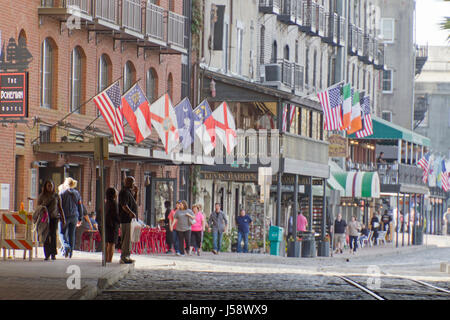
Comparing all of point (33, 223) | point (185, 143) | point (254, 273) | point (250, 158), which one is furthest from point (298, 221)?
point (33, 223)

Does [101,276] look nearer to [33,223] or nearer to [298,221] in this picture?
[33,223]

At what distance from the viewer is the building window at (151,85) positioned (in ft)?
133

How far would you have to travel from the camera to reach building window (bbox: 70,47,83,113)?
34.1 m

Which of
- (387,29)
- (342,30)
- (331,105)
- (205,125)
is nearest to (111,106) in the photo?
(205,125)

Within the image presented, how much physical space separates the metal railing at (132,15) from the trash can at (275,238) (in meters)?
7.91

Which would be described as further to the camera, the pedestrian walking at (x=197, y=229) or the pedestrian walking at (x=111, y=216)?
the pedestrian walking at (x=197, y=229)

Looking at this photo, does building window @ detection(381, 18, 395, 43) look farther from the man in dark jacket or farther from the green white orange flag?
the man in dark jacket

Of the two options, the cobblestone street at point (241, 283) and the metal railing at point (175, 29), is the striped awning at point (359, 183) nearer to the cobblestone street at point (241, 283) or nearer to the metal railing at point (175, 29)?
the metal railing at point (175, 29)

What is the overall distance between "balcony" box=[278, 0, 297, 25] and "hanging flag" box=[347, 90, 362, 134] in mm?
4787

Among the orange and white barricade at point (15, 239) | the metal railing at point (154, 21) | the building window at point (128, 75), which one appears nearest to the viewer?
the orange and white barricade at point (15, 239)

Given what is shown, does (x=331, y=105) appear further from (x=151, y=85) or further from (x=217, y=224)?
(x=217, y=224)

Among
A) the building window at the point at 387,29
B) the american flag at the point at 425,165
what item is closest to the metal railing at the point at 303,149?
the american flag at the point at 425,165

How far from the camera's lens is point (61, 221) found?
25.2 m
